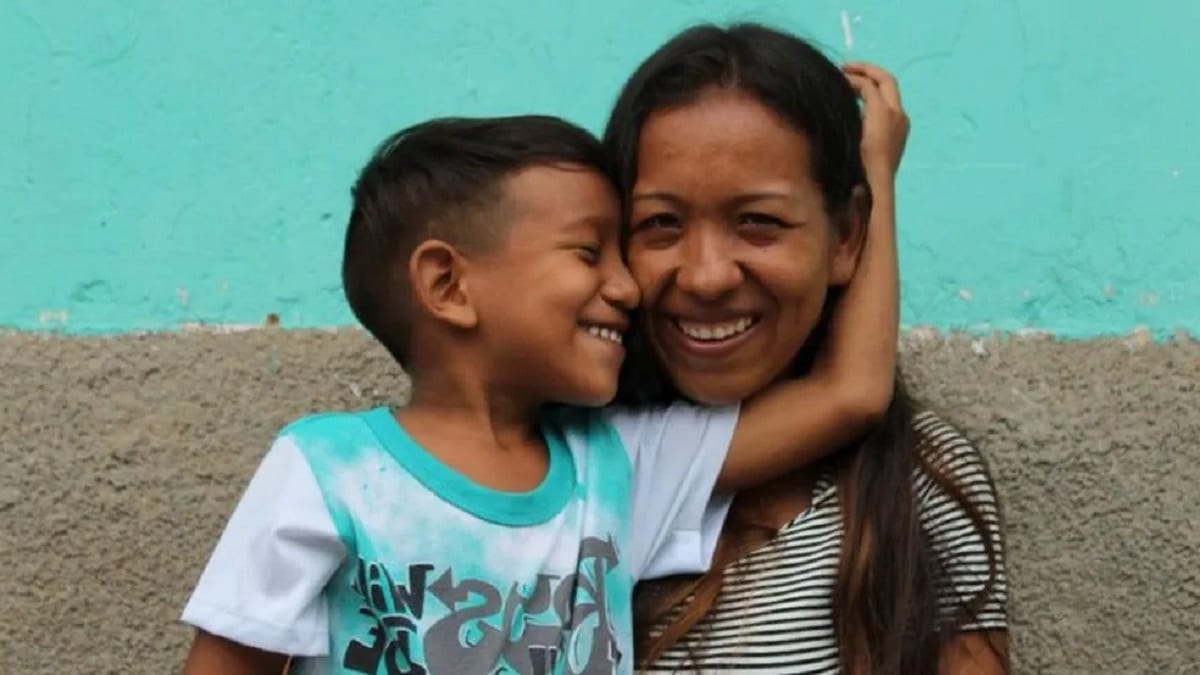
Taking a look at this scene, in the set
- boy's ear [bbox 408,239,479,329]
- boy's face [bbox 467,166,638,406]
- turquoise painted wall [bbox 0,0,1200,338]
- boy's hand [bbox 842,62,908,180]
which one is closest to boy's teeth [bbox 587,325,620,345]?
boy's face [bbox 467,166,638,406]

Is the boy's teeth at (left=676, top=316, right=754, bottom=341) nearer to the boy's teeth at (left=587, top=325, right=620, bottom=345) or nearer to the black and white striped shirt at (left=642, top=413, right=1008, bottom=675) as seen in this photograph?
the boy's teeth at (left=587, top=325, right=620, bottom=345)

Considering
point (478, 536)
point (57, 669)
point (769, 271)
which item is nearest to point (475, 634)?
point (478, 536)

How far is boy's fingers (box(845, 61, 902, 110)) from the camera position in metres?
1.78

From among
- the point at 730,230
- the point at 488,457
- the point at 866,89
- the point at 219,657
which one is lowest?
the point at 219,657

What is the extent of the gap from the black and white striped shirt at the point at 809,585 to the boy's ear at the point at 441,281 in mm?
399

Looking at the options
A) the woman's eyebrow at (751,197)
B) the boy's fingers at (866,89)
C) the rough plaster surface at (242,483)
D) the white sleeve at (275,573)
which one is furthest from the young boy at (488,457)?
the rough plaster surface at (242,483)

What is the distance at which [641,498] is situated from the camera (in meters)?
1.63

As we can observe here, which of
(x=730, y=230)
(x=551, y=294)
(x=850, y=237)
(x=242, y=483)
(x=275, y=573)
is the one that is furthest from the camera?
(x=242, y=483)

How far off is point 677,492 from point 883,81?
0.53 metres

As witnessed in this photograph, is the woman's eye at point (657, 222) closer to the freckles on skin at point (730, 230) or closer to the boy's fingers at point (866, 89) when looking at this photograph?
the freckles on skin at point (730, 230)

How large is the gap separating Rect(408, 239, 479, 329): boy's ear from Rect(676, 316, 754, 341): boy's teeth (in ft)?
0.78

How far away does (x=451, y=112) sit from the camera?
220 cm

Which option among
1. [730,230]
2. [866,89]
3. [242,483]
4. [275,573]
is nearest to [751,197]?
[730,230]

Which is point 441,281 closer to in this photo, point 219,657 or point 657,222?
point 657,222
